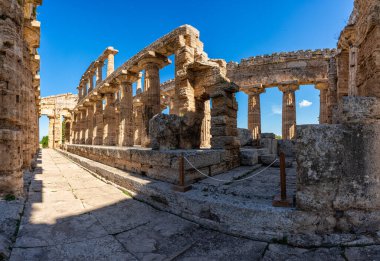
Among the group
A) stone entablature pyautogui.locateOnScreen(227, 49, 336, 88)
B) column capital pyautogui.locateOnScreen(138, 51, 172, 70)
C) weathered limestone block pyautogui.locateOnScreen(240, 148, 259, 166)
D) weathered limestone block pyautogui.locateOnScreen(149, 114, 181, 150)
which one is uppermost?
stone entablature pyautogui.locateOnScreen(227, 49, 336, 88)

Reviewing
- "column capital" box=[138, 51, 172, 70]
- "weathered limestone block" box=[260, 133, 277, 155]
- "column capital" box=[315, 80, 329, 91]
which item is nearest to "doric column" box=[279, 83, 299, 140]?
"column capital" box=[315, 80, 329, 91]

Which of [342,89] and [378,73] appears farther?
[342,89]

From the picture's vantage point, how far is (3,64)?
358cm

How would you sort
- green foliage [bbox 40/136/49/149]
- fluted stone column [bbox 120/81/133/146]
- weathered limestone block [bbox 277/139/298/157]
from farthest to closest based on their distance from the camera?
green foliage [bbox 40/136/49/149]
fluted stone column [bbox 120/81/133/146]
weathered limestone block [bbox 277/139/298/157]

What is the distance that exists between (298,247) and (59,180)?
20.7 ft

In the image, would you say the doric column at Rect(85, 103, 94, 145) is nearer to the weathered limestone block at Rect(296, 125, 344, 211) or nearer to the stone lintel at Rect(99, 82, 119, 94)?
the stone lintel at Rect(99, 82, 119, 94)

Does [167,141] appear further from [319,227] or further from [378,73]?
[378,73]

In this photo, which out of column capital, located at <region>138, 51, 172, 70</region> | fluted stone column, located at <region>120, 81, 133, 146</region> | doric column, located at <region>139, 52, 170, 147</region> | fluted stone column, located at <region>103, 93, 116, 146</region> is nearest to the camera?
column capital, located at <region>138, 51, 172, 70</region>

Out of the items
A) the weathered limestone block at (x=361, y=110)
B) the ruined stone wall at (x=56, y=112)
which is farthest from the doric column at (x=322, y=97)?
the ruined stone wall at (x=56, y=112)

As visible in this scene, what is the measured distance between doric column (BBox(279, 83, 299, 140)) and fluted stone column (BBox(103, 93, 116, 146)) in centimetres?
1326

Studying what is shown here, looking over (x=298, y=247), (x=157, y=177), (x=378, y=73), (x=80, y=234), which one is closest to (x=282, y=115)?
(x=378, y=73)

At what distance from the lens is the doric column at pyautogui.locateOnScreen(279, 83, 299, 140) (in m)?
16.0

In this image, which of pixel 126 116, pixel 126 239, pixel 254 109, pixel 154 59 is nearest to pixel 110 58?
pixel 126 116

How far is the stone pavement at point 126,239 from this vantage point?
88.0 inches
